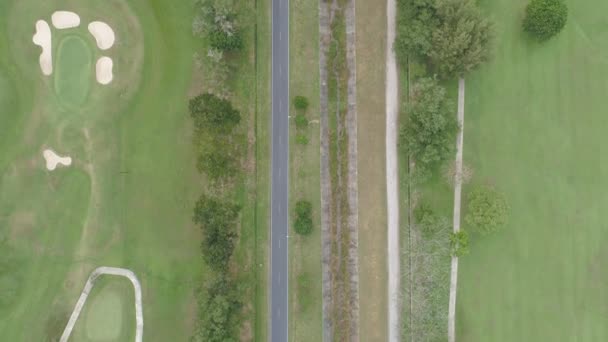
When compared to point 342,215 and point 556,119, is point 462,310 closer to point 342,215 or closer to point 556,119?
point 342,215

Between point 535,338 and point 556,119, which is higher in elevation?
point 556,119

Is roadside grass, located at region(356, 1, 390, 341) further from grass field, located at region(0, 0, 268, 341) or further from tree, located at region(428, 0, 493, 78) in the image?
grass field, located at region(0, 0, 268, 341)

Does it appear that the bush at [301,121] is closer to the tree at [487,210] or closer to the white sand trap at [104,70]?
the tree at [487,210]

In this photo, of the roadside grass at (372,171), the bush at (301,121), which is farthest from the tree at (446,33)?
the bush at (301,121)

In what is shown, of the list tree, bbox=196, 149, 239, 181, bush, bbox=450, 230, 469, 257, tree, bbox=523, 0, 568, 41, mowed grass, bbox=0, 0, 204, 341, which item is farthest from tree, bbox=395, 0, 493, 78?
mowed grass, bbox=0, 0, 204, 341

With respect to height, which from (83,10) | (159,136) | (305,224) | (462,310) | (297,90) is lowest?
(462,310)

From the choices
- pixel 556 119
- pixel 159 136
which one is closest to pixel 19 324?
pixel 159 136
